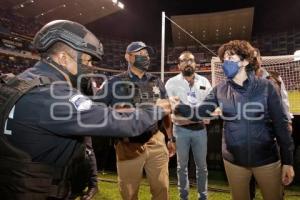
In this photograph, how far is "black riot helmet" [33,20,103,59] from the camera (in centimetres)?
212

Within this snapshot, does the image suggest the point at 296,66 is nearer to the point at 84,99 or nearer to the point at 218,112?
the point at 218,112

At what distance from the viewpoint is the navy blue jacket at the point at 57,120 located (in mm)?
1871

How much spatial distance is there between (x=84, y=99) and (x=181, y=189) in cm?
346

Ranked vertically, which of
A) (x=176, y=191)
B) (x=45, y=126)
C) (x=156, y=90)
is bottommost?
(x=176, y=191)

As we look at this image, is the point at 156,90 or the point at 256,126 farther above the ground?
the point at 156,90

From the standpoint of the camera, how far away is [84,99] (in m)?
1.93

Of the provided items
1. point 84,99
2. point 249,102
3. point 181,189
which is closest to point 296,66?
point 181,189

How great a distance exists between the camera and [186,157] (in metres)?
5.11

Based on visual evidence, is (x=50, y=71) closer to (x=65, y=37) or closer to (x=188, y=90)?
(x=65, y=37)

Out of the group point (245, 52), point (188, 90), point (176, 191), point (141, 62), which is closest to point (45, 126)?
point (245, 52)

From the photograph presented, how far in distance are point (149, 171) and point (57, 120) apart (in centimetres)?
241

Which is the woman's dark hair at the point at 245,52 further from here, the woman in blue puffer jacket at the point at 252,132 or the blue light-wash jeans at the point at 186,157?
the blue light-wash jeans at the point at 186,157

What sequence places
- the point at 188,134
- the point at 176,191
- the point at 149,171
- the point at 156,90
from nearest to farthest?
the point at 149,171 → the point at 156,90 → the point at 188,134 → the point at 176,191

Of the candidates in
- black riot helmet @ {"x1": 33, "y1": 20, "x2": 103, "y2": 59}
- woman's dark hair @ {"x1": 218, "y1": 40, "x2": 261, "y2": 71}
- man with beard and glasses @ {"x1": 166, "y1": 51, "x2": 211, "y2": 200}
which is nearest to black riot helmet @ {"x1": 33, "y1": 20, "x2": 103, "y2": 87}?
black riot helmet @ {"x1": 33, "y1": 20, "x2": 103, "y2": 59}
